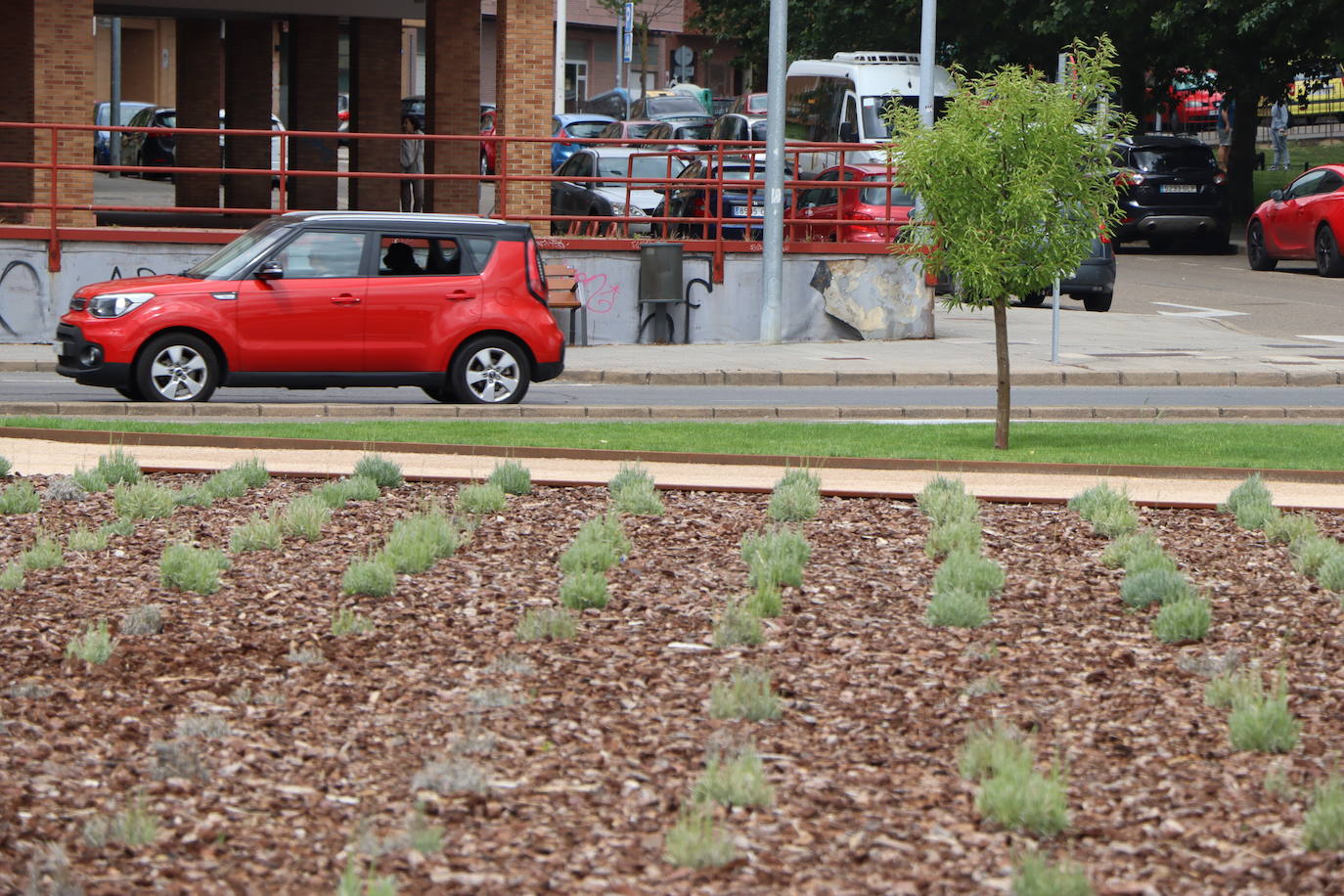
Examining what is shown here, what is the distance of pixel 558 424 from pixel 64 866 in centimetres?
1007

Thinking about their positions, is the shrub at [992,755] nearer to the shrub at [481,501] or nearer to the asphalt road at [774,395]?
the shrub at [481,501]

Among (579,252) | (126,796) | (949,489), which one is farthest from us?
(579,252)

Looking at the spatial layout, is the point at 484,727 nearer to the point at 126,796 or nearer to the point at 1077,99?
the point at 126,796

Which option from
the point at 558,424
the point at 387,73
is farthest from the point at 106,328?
the point at 387,73

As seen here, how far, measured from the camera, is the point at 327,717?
256 inches

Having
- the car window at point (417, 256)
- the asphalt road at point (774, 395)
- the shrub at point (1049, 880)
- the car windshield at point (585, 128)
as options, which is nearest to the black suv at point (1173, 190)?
the car windshield at point (585, 128)

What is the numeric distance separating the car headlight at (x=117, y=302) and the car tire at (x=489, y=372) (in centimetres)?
245

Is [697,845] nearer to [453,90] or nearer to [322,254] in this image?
[322,254]

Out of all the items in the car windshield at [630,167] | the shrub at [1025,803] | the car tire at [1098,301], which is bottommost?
the shrub at [1025,803]

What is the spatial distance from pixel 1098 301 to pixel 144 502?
63.3 feet

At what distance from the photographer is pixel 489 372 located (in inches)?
663

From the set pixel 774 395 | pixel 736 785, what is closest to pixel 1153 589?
pixel 736 785

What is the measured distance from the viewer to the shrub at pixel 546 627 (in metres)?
7.54

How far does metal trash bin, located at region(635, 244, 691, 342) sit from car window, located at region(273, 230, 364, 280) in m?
6.82
